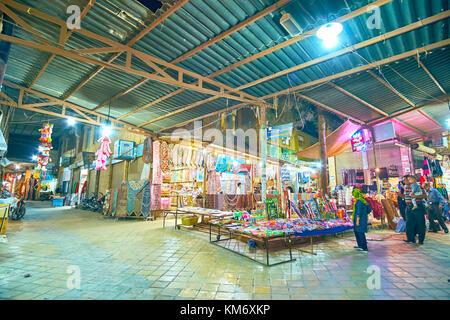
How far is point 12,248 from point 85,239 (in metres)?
1.69

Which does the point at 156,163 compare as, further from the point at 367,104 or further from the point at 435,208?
the point at 435,208

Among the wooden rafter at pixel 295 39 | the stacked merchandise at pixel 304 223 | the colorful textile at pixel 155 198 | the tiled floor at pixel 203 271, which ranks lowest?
the tiled floor at pixel 203 271

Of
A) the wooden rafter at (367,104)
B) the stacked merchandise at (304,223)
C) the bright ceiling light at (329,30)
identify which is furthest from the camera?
the wooden rafter at (367,104)

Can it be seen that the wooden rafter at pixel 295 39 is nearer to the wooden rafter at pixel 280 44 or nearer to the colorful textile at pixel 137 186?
the wooden rafter at pixel 280 44

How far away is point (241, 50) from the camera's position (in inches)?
245

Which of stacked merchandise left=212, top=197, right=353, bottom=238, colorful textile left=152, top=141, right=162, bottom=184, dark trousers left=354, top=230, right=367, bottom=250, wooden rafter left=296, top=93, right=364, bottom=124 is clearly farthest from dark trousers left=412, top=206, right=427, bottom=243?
colorful textile left=152, top=141, right=162, bottom=184

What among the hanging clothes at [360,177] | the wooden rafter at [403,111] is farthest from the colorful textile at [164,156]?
the hanging clothes at [360,177]

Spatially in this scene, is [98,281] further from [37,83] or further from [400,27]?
[37,83]

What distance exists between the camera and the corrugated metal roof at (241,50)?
4.83 metres

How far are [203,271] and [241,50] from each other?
19.7ft

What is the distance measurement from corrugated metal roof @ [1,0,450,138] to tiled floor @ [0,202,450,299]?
552 centimetres

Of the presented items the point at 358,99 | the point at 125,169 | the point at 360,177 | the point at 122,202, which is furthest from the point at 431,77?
the point at 125,169

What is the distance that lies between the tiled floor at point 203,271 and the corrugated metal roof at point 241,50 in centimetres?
552
